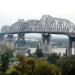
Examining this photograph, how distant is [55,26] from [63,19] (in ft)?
9.08

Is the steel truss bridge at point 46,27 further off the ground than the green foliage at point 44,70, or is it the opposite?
the steel truss bridge at point 46,27

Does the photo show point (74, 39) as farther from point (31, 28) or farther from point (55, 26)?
point (31, 28)

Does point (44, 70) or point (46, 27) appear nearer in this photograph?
point (44, 70)

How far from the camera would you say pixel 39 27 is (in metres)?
63.8

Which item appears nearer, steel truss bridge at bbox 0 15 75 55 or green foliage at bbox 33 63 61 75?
green foliage at bbox 33 63 61 75

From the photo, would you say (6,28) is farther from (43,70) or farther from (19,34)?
(43,70)

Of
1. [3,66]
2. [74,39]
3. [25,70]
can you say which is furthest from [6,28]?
[25,70]

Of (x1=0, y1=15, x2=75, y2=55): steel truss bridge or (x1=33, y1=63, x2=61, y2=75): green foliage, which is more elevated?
(x1=0, y1=15, x2=75, y2=55): steel truss bridge

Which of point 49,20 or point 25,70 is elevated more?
point 49,20

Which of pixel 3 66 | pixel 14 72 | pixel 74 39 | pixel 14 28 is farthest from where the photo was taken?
pixel 14 28

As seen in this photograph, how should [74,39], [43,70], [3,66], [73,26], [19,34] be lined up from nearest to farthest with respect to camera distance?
1. [43,70]
2. [3,66]
3. [74,39]
4. [73,26]
5. [19,34]

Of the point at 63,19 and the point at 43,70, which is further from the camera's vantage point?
the point at 63,19

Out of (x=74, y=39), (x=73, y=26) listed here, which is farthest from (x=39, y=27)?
(x=74, y=39)

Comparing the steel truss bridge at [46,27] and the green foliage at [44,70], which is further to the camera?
the steel truss bridge at [46,27]
